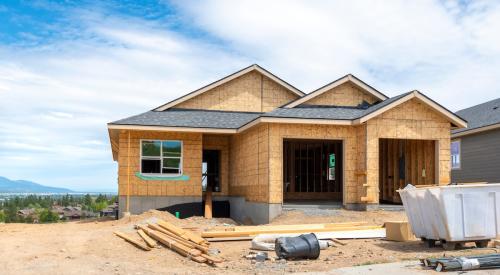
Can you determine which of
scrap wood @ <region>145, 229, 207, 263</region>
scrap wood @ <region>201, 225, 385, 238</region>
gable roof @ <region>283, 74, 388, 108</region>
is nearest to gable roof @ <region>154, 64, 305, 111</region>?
gable roof @ <region>283, 74, 388, 108</region>

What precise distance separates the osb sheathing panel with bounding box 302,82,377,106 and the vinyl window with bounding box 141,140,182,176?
241 inches

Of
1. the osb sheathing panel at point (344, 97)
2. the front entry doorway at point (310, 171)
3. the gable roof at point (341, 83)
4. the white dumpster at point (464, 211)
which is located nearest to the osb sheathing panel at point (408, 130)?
the gable roof at point (341, 83)

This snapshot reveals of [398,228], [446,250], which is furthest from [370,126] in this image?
[446,250]

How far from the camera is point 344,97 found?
2367 centimetres

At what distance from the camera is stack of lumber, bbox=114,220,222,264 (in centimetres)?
1314

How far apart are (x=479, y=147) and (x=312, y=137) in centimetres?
1042

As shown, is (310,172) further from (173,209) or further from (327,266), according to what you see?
(327,266)

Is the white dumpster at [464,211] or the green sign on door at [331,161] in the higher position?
the green sign on door at [331,161]

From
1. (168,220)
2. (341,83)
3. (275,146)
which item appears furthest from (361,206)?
(168,220)

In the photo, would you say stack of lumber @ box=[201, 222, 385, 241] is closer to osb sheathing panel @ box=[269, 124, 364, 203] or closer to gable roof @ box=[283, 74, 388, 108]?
osb sheathing panel @ box=[269, 124, 364, 203]

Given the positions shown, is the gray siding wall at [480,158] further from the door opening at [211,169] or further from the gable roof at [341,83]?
the door opening at [211,169]

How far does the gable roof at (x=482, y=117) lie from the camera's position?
25422mm

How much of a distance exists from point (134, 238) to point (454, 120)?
12.3 m

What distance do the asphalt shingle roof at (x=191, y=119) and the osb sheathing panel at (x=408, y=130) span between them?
4797 millimetres
